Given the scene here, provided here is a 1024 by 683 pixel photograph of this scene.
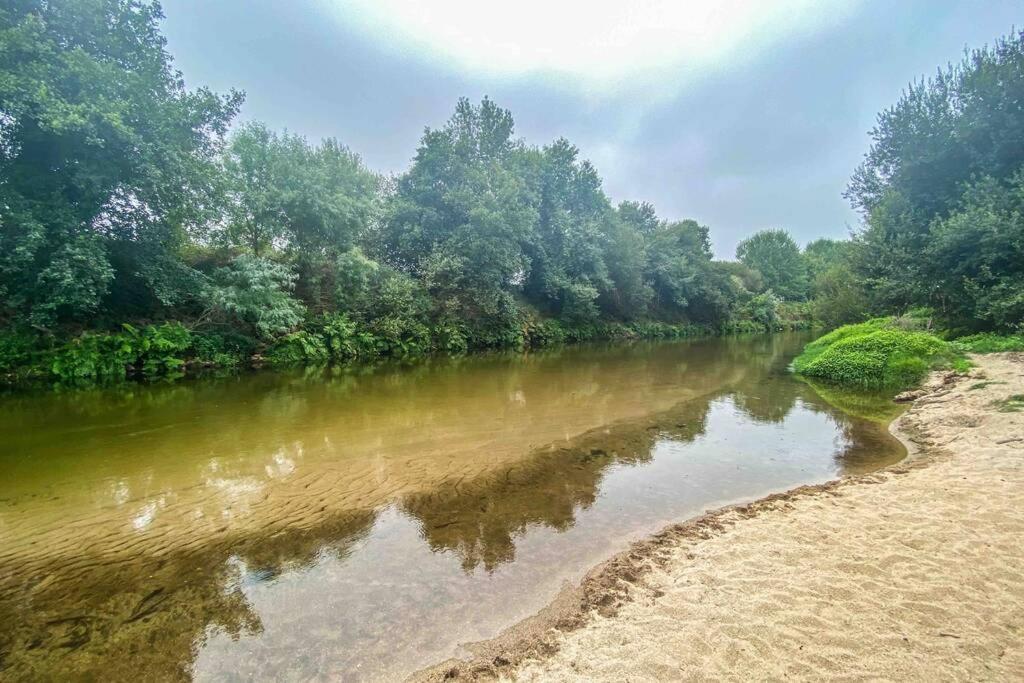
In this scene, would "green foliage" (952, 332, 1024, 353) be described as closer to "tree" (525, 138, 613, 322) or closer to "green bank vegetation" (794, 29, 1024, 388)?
"green bank vegetation" (794, 29, 1024, 388)

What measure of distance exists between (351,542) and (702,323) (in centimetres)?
5191

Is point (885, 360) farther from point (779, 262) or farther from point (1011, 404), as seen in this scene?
point (779, 262)

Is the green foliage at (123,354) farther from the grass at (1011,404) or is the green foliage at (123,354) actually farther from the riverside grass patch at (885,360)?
the riverside grass patch at (885,360)

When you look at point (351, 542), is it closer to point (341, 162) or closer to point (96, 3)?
point (96, 3)

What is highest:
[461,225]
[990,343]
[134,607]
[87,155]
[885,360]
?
[461,225]

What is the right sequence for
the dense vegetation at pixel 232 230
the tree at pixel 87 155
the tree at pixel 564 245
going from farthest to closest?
A: 1. the tree at pixel 564 245
2. the dense vegetation at pixel 232 230
3. the tree at pixel 87 155

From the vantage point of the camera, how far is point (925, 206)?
20188 millimetres

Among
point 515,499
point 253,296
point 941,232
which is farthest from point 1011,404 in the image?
point 253,296

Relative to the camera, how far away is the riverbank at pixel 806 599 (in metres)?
2.70

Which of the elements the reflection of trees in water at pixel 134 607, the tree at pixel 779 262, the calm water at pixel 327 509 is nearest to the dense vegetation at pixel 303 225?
the calm water at pixel 327 509

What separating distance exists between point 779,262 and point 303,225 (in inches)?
3327

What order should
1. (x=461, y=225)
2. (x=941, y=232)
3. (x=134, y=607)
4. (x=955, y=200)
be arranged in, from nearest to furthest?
(x=134, y=607)
(x=941, y=232)
(x=955, y=200)
(x=461, y=225)

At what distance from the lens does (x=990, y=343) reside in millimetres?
14508

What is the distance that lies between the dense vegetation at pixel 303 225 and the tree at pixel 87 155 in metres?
0.07
